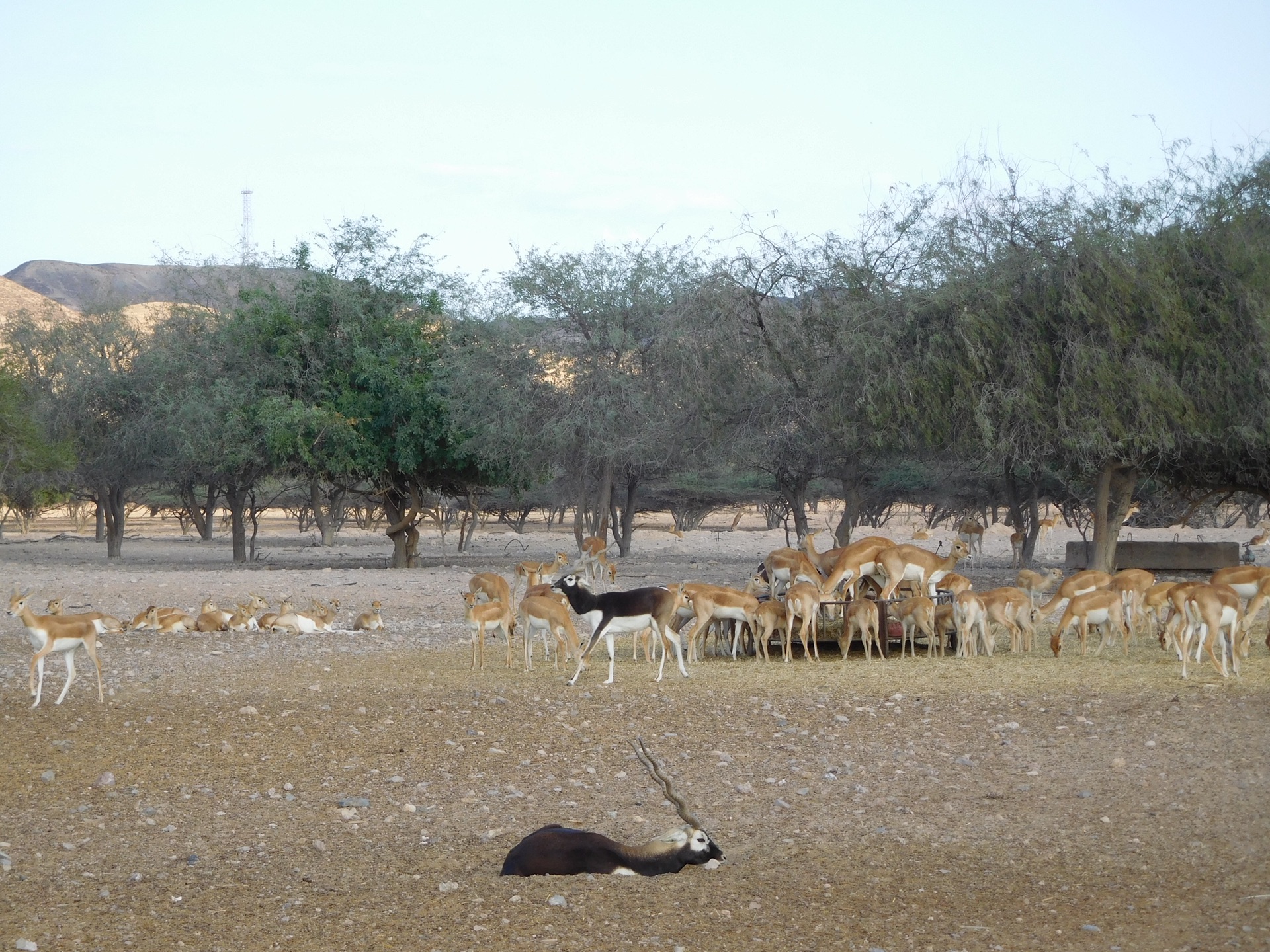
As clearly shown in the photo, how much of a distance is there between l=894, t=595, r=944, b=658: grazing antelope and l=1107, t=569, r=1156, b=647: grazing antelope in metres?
1.98

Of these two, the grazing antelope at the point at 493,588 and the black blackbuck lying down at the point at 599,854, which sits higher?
the grazing antelope at the point at 493,588

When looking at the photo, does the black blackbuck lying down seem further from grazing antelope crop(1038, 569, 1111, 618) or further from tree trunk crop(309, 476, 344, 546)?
tree trunk crop(309, 476, 344, 546)

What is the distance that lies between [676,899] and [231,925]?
2.19 meters

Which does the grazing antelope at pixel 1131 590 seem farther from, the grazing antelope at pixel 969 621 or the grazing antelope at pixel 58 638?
the grazing antelope at pixel 58 638

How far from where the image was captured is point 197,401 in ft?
98.2

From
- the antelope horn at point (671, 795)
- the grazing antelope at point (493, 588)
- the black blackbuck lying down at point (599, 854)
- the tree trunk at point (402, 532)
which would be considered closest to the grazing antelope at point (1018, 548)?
the tree trunk at point (402, 532)

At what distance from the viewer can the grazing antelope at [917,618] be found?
13.7m

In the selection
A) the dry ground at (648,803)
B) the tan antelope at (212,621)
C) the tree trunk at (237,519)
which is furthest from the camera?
the tree trunk at (237,519)

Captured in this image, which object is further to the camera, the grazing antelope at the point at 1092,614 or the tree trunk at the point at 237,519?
the tree trunk at the point at 237,519

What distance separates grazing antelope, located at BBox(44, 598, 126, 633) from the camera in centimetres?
1107

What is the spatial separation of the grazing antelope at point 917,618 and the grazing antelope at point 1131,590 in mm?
1979

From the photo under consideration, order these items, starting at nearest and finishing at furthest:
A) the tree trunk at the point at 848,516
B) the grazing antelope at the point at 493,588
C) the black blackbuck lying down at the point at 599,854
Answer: the black blackbuck lying down at the point at 599,854
the grazing antelope at the point at 493,588
the tree trunk at the point at 848,516

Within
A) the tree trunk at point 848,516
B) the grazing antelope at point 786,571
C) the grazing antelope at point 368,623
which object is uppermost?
the tree trunk at point 848,516

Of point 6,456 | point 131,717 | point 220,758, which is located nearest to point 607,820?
point 220,758
